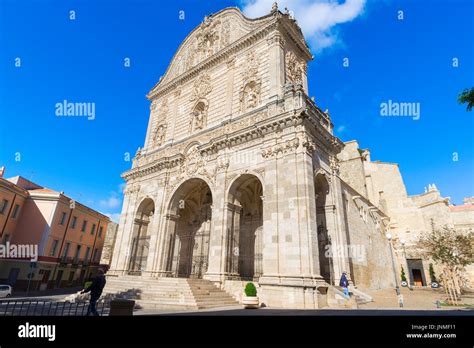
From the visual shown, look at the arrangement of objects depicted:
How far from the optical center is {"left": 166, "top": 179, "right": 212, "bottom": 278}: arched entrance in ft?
65.9

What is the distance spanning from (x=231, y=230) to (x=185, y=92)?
14682 mm

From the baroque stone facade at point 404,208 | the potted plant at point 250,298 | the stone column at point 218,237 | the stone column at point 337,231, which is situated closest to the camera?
the potted plant at point 250,298

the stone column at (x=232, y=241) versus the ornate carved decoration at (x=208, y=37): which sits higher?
the ornate carved decoration at (x=208, y=37)

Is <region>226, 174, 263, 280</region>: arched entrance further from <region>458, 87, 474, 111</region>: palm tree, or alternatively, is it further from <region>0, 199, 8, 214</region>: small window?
<region>0, 199, 8, 214</region>: small window

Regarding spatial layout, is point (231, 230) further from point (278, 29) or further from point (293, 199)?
point (278, 29)

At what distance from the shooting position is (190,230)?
23172 millimetres

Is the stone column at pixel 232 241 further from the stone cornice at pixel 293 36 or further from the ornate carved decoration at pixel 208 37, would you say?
the ornate carved decoration at pixel 208 37

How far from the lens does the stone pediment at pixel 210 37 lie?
73.3ft

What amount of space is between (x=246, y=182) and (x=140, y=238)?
36.8 feet

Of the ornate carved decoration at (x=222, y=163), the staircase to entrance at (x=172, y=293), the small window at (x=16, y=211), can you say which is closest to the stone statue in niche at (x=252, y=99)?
the ornate carved decoration at (x=222, y=163)

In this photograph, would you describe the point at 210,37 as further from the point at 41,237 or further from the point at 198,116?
the point at 41,237

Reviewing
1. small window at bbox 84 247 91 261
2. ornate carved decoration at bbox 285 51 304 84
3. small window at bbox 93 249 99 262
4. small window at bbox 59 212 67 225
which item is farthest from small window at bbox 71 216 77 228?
ornate carved decoration at bbox 285 51 304 84

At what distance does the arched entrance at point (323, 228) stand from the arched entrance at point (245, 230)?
4000mm
